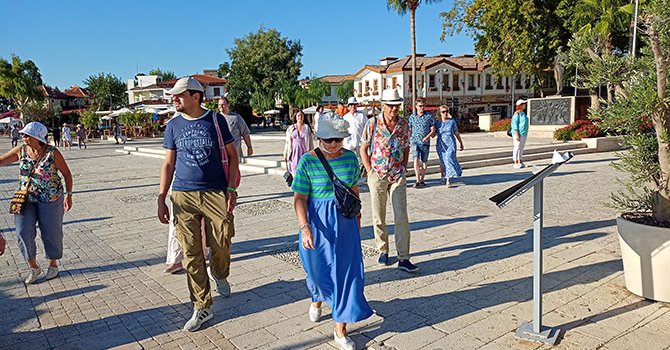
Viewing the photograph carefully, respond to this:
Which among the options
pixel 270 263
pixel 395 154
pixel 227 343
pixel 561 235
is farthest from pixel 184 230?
pixel 561 235

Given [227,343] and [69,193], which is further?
[69,193]

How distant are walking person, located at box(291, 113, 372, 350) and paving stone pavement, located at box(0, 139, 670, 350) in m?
0.36

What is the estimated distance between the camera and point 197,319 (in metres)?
3.95

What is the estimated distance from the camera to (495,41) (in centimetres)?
3012

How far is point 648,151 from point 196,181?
3638mm

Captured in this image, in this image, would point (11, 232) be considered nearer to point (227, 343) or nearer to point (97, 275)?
point (97, 275)

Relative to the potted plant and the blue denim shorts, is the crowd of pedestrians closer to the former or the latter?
the potted plant

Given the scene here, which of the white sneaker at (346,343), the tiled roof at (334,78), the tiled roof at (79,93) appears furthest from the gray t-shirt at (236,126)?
the tiled roof at (79,93)

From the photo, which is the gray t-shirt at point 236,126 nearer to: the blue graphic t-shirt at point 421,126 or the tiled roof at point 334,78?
the blue graphic t-shirt at point 421,126

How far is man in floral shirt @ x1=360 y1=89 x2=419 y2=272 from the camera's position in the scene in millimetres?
5070

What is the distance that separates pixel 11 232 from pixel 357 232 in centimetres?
648

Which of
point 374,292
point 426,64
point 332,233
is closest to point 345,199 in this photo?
point 332,233

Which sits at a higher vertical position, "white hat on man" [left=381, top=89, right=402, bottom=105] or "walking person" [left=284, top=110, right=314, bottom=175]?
"white hat on man" [left=381, top=89, right=402, bottom=105]

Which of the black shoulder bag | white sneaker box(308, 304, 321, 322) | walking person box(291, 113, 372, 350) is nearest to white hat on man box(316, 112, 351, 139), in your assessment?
walking person box(291, 113, 372, 350)
